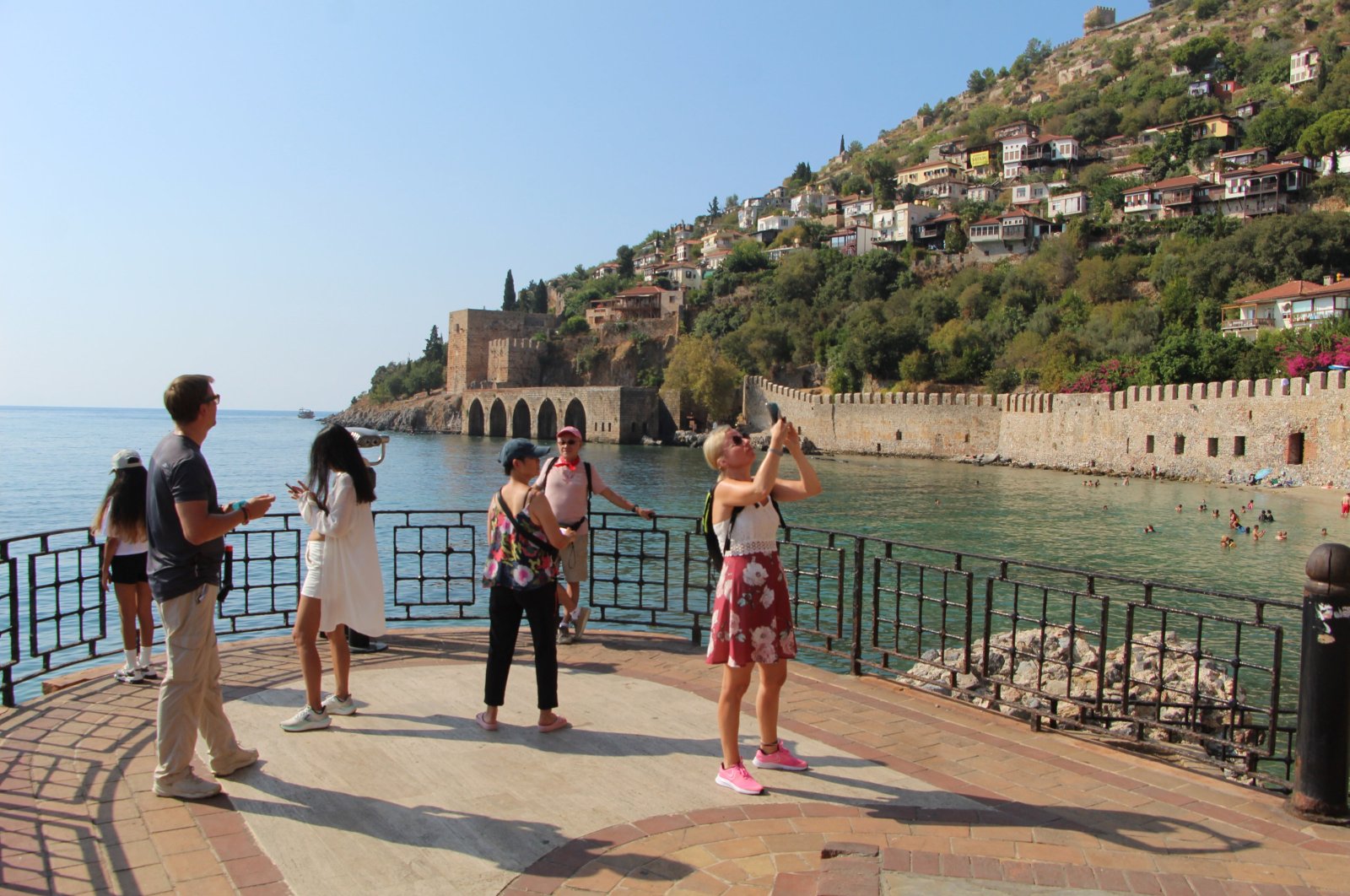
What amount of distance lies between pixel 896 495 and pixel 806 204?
91.4m

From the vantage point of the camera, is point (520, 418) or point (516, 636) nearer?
point (516, 636)

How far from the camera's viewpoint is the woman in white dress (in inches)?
197

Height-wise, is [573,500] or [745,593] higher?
[573,500]

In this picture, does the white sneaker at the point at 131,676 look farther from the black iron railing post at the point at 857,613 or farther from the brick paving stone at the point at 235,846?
the black iron railing post at the point at 857,613

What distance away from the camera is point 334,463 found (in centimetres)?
505

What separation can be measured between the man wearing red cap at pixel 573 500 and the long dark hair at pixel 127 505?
101 inches

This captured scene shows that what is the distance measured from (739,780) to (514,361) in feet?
279

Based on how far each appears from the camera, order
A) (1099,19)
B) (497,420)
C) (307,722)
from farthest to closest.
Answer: (1099,19) < (497,420) < (307,722)

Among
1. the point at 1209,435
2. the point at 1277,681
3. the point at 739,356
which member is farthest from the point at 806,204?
the point at 1277,681

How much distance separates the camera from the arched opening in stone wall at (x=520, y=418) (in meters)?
81.2

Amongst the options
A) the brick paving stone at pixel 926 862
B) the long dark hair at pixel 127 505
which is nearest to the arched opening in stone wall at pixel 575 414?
the long dark hair at pixel 127 505

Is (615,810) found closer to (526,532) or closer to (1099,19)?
(526,532)

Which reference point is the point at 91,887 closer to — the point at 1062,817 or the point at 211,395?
the point at 211,395

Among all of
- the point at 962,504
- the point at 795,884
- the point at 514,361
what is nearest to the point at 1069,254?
the point at 962,504
